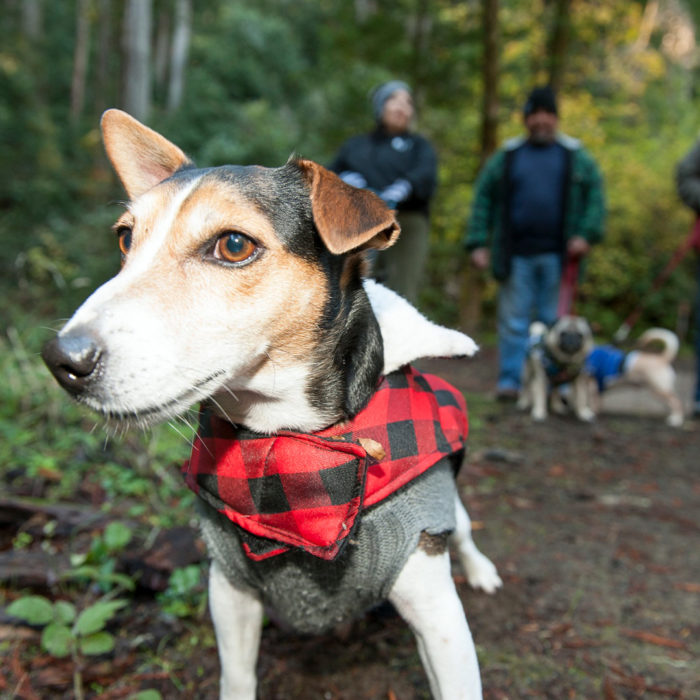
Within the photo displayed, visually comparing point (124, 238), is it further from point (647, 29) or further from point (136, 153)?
point (647, 29)

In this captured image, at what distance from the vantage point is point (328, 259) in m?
1.61

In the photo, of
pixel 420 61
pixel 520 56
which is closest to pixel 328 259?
pixel 420 61

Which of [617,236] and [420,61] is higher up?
[420,61]

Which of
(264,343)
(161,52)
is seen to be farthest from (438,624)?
(161,52)

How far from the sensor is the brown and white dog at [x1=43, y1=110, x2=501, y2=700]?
131 cm

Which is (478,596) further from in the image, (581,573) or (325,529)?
(325,529)

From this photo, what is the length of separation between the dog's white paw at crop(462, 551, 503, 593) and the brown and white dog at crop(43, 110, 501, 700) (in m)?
0.92

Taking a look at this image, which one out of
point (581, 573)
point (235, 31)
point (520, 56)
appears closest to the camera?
point (581, 573)

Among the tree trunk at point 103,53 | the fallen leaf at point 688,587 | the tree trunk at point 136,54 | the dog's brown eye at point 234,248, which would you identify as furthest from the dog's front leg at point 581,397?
the tree trunk at point 103,53

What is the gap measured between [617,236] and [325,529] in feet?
35.0

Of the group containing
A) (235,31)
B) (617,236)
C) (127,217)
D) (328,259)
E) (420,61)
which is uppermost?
(235,31)

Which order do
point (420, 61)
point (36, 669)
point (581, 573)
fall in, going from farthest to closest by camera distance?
point (420, 61), point (581, 573), point (36, 669)

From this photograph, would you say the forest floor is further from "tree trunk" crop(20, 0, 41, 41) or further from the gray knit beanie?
"tree trunk" crop(20, 0, 41, 41)

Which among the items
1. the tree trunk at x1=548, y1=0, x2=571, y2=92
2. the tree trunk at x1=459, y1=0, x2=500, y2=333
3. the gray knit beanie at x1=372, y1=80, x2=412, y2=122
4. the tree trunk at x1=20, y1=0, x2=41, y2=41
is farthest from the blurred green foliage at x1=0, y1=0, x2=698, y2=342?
the gray knit beanie at x1=372, y1=80, x2=412, y2=122
